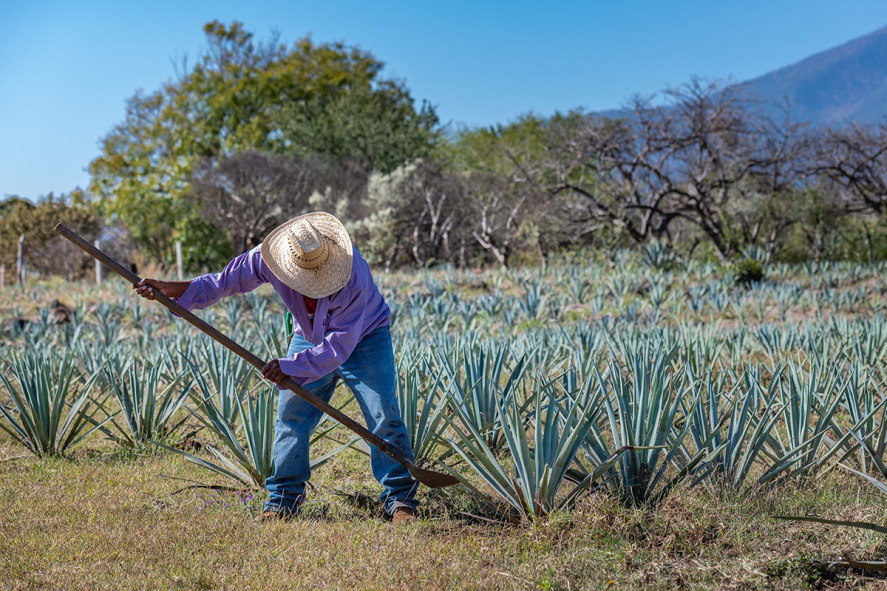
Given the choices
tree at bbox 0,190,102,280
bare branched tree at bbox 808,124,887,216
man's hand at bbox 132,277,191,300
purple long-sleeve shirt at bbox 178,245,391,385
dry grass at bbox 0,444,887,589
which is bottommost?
dry grass at bbox 0,444,887,589

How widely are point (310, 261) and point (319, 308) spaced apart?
9.0 inches

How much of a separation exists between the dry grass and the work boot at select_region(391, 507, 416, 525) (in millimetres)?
68

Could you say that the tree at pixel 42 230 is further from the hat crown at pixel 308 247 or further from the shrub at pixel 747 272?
the hat crown at pixel 308 247

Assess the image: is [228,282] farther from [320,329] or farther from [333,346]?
[333,346]

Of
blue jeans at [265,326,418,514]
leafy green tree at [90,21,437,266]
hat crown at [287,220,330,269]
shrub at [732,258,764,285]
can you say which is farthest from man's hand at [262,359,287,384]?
leafy green tree at [90,21,437,266]

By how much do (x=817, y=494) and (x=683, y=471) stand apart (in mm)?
752

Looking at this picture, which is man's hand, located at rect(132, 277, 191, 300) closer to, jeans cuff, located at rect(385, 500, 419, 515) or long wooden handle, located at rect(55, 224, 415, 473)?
long wooden handle, located at rect(55, 224, 415, 473)

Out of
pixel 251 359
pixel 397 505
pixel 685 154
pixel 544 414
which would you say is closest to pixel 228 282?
pixel 251 359

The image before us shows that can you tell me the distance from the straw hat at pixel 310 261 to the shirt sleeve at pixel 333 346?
0.40 ft

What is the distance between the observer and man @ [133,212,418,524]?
9.91ft

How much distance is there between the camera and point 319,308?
3.10m

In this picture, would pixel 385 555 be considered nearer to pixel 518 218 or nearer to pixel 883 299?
pixel 883 299

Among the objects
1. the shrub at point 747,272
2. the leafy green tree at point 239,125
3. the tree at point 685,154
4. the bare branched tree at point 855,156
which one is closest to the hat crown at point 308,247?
the shrub at point 747,272

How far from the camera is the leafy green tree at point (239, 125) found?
94.8 ft
